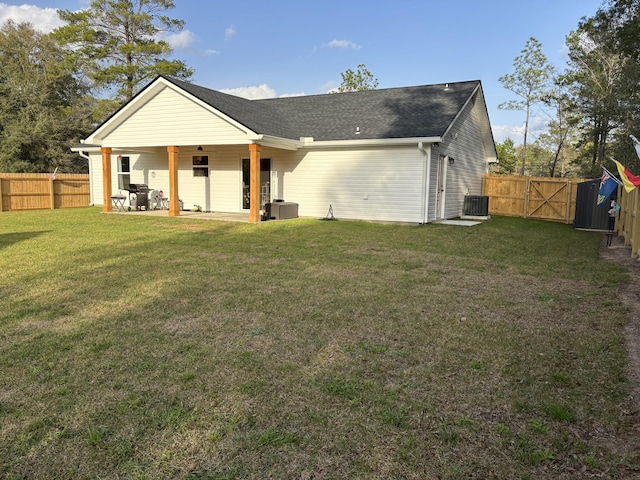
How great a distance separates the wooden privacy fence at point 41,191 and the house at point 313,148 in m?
1.99

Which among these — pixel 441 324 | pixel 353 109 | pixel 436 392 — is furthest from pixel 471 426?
pixel 353 109

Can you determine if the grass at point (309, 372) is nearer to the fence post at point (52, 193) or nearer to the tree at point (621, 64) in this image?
the fence post at point (52, 193)

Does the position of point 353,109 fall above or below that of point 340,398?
above

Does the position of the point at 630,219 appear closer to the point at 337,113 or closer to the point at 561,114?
the point at 337,113

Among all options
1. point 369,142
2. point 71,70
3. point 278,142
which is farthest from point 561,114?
point 71,70

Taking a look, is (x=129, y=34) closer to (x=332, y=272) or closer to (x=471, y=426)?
(x=332, y=272)

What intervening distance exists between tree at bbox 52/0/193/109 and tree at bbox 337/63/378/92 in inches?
586

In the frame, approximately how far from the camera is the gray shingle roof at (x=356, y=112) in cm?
1384

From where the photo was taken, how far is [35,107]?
92.4 feet

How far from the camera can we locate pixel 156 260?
744cm

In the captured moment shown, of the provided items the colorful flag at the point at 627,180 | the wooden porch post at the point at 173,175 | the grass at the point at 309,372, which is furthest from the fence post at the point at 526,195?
the wooden porch post at the point at 173,175

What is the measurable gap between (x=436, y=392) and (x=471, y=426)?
0.42 metres

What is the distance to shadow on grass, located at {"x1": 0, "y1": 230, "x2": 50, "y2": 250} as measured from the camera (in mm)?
8875

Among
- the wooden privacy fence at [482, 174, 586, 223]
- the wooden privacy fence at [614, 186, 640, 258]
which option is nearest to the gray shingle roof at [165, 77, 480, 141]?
the wooden privacy fence at [614, 186, 640, 258]
